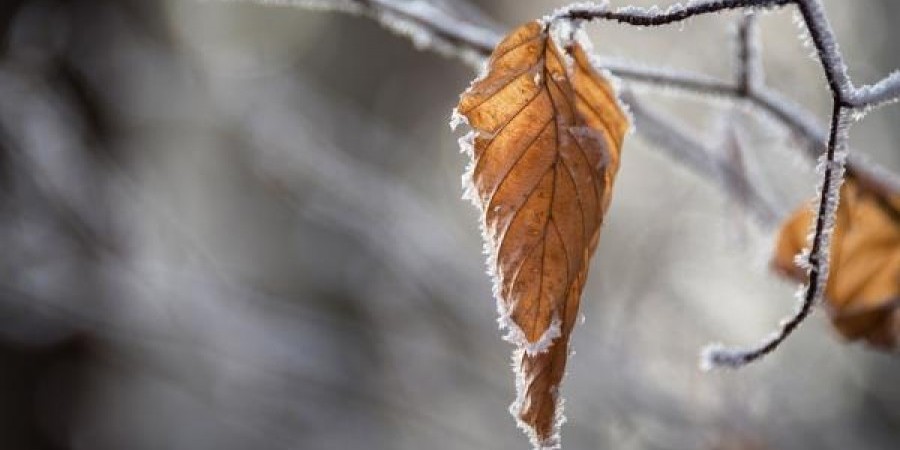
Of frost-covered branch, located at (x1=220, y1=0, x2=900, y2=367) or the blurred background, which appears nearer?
frost-covered branch, located at (x1=220, y1=0, x2=900, y2=367)

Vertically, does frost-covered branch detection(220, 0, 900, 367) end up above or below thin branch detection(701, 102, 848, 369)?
above

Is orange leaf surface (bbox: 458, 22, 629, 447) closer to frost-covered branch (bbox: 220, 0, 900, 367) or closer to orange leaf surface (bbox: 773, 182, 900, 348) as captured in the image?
frost-covered branch (bbox: 220, 0, 900, 367)

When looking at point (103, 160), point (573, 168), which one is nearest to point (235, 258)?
point (103, 160)

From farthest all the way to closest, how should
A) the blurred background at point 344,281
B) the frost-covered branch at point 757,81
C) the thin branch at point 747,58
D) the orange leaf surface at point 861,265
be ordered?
the blurred background at point 344,281 → the orange leaf surface at point 861,265 → the thin branch at point 747,58 → the frost-covered branch at point 757,81

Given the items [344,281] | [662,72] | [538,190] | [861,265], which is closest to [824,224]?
[538,190]

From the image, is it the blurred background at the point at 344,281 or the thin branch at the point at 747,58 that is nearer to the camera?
the thin branch at the point at 747,58

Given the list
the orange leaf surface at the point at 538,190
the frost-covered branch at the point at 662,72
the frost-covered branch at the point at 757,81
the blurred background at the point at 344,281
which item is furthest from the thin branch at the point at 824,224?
the blurred background at the point at 344,281

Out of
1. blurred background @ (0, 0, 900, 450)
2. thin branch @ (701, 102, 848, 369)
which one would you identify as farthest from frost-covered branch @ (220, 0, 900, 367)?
blurred background @ (0, 0, 900, 450)

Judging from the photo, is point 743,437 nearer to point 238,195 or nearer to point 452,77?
point 452,77

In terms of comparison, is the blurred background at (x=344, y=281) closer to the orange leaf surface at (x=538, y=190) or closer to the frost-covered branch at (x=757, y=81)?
the frost-covered branch at (x=757, y=81)
